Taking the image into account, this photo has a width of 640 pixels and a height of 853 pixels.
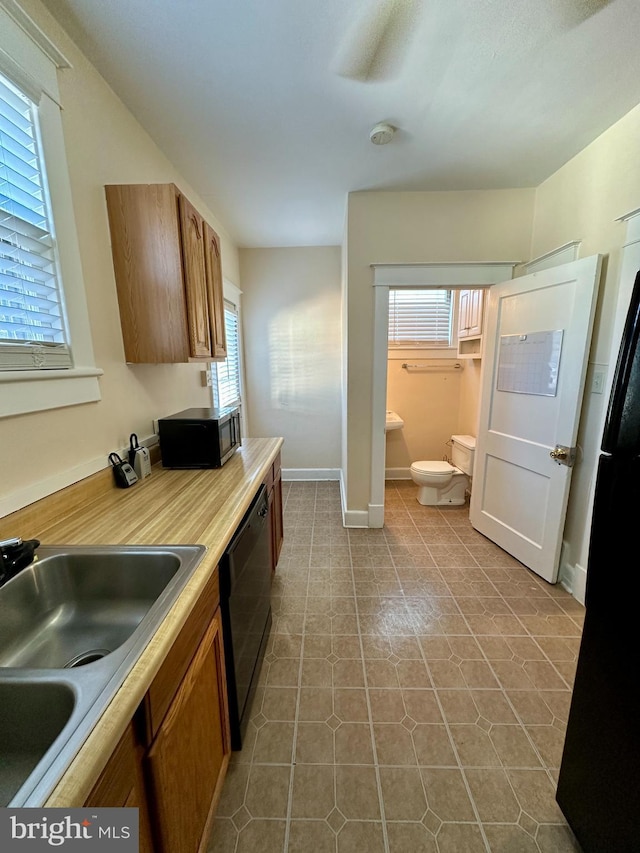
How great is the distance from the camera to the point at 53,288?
1224 millimetres

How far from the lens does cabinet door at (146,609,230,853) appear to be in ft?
2.31

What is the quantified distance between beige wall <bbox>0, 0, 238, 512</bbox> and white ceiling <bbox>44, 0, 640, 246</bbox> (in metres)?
0.11

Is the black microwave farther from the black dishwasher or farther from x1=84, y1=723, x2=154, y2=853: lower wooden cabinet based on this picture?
x1=84, y1=723, x2=154, y2=853: lower wooden cabinet

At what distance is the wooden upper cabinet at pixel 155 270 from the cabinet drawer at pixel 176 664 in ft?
3.76

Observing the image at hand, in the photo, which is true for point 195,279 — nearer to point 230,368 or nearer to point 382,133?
point 382,133

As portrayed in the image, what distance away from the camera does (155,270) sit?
1585mm

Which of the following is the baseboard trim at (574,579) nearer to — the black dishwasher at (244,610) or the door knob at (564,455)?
the door knob at (564,455)

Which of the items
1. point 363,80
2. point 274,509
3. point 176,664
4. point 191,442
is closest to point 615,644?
point 176,664

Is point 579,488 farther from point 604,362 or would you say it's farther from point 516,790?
point 516,790

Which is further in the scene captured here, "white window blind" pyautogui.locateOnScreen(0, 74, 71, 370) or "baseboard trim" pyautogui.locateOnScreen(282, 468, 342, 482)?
"baseboard trim" pyautogui.locateOnScreen(282, 468, 342, 482)

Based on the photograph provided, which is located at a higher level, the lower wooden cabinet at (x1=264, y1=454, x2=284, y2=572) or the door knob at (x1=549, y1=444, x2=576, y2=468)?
the door knob at (x1=549, y1=444, x2=576, y2=468)

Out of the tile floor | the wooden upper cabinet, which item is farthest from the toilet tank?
the wooden upper cabinet

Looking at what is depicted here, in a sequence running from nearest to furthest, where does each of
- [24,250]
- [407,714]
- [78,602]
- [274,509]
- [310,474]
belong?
1. [78,602]
2. [24,250]
3. [407,714]
4. [274,509]
5. [310,474]

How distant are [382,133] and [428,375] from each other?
2.51 meters
